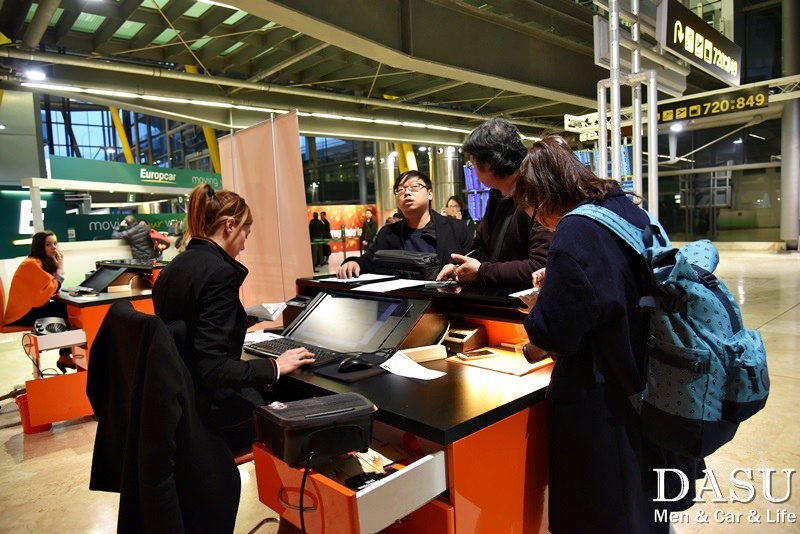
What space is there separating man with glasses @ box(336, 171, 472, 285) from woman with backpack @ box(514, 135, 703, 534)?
4.56ft

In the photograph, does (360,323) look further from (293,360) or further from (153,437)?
(153,437)

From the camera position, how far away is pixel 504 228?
218 centimetres

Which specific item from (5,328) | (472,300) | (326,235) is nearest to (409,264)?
(472,300)

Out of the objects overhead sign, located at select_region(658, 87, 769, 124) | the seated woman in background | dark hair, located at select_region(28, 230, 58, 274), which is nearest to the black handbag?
the seated woman in background

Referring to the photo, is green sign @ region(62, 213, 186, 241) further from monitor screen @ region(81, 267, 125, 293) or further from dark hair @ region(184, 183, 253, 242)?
dark hair @ region(184, 183, 253, 242)

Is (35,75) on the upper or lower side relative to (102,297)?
upper

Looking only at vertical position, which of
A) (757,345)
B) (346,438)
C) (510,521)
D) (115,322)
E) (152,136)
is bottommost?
(510,521)

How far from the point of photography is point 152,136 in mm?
23031

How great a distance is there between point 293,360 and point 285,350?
243mm

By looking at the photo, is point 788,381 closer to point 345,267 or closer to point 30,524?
point 345,267

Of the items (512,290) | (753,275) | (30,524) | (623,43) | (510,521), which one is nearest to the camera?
(510,521)

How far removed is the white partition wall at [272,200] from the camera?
12.1ft

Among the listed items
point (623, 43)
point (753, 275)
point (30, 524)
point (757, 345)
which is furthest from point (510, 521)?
point (753, 275)

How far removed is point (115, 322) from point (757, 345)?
166 centimetres
